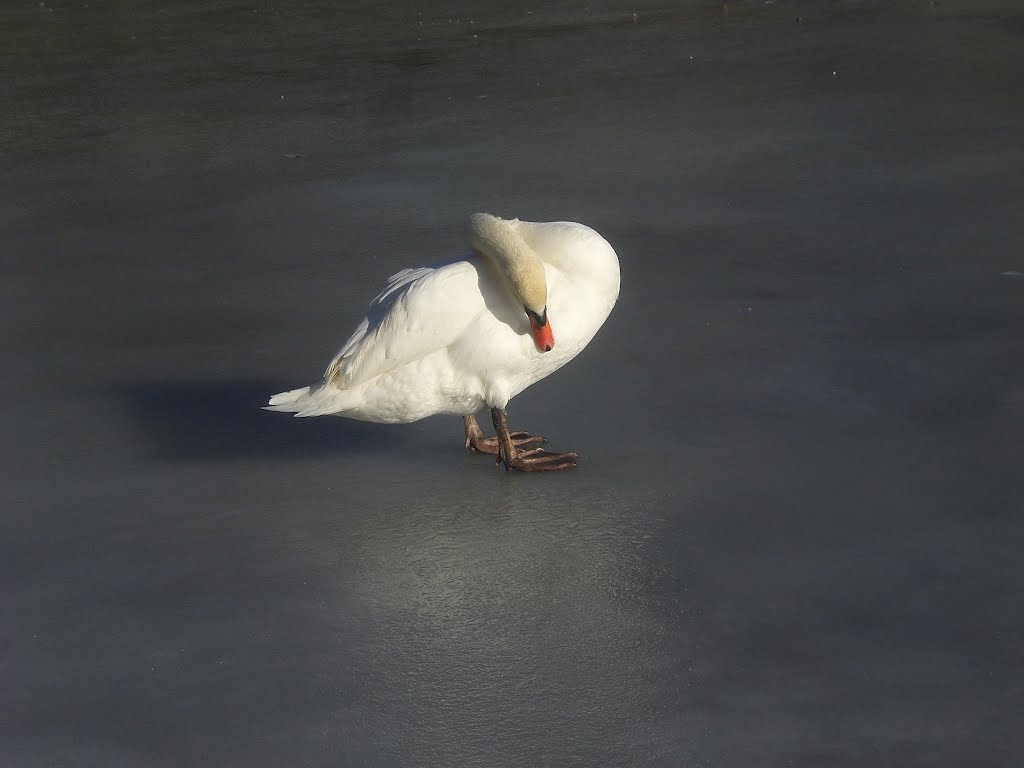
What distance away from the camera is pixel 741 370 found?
219 inches

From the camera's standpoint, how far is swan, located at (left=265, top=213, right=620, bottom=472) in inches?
192

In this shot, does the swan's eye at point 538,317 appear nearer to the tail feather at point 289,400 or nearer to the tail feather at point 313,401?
the tail feather at point 313,401

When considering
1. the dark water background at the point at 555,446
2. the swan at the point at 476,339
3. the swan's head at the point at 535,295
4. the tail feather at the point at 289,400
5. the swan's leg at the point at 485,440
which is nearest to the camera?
the dark water background at the point at 555,446

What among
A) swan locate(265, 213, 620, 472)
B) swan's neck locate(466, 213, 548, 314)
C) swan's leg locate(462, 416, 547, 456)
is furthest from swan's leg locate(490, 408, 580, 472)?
swan's neck locate(466, 213, 548, 314)

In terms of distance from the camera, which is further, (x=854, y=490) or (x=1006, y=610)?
(x=854, y=490)

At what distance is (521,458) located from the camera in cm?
500

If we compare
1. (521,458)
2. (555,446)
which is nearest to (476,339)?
(521,458)

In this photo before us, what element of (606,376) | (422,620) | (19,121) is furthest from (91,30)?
(422,620)

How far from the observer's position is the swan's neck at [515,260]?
4.71 meters

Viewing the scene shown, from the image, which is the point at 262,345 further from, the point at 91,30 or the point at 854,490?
the point at 91,30

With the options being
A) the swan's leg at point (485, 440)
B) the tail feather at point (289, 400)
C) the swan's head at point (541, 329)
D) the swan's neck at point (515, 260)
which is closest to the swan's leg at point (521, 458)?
the swan's leg at point (485, 440)

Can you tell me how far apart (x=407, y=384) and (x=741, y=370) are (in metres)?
1.49

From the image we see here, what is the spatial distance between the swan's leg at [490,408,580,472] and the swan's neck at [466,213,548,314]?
49cm

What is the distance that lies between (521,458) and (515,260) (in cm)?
77
